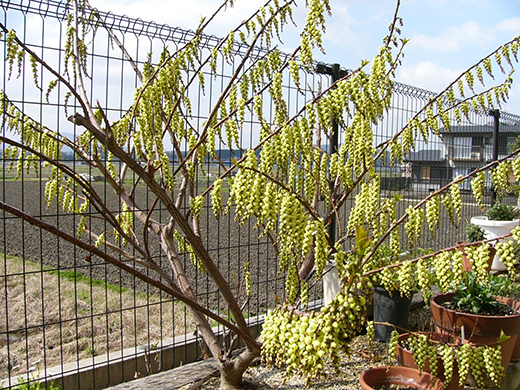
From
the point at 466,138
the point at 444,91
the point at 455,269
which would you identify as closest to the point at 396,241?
the point at 455,269

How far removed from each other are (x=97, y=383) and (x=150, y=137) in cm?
164

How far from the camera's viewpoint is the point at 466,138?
8.82m

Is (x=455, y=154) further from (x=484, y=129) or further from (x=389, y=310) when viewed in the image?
(x=389, y=310)

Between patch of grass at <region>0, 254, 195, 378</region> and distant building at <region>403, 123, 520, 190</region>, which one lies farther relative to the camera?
distant building at <region>403, 123, 520, 190</region>

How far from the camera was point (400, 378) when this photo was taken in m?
2.60

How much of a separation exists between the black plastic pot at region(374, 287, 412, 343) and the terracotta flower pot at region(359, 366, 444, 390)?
0.94 meters

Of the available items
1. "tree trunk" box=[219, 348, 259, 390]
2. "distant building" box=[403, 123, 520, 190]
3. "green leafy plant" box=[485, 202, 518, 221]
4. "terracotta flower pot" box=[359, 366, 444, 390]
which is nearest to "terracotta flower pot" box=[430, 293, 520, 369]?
"terracotta flower pot" box=[359, 366, 444, 390]

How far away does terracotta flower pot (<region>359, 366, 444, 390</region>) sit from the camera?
100.0 inches

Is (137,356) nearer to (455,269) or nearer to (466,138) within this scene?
(455,269)

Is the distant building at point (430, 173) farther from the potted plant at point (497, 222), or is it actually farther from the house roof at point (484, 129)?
the potted plant at point (497, 222)

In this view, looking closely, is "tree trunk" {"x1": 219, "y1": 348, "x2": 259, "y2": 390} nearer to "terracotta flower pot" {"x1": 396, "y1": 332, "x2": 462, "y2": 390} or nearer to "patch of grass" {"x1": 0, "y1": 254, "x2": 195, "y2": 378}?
"patch of grass" {"x1": 0, "y1": 254, "x2": 195, "y2": 378}

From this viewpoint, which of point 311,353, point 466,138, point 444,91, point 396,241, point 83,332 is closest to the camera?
point 311,353

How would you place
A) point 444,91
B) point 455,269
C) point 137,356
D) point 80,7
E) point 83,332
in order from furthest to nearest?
1. point 83,332
2. point 137,356
3. point 444,91
4. point 80,7
5. point 455,269

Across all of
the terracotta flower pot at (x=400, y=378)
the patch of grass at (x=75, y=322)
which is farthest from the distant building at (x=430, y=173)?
the terracotta flower pot at (x=400, y=378)
